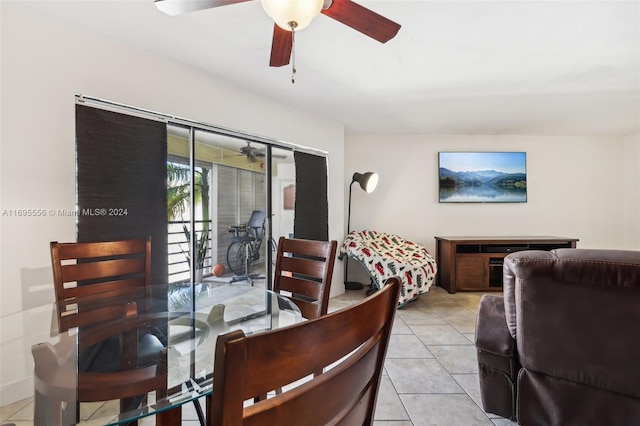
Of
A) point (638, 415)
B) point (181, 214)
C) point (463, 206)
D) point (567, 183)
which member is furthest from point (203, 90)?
point (567, 183)

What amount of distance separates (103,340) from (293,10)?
158 centimetres

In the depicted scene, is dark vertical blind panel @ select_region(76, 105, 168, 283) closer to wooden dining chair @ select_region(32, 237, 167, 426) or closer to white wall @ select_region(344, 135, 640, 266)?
wooden dining chair @ select_region(32, 237, 167, 426)

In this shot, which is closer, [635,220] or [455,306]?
[455,306]

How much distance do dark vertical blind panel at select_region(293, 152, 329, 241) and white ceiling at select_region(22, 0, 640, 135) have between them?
650 millimetres

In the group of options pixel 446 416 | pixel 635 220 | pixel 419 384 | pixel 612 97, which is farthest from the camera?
pixel 635 220

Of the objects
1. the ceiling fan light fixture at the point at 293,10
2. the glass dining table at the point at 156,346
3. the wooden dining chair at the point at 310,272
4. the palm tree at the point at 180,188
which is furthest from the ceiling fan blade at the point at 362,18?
the palm tree at the point at 180,188

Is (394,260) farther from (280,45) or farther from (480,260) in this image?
(280,45)

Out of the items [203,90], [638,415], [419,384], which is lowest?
[419,384]

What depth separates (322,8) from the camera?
53.2 inches

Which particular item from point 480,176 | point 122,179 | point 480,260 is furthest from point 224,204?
point 480,176

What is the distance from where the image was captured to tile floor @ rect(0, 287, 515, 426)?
66.6 inches

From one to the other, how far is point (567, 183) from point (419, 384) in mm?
4677

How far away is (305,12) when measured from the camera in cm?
127

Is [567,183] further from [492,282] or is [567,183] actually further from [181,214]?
[181,214]
